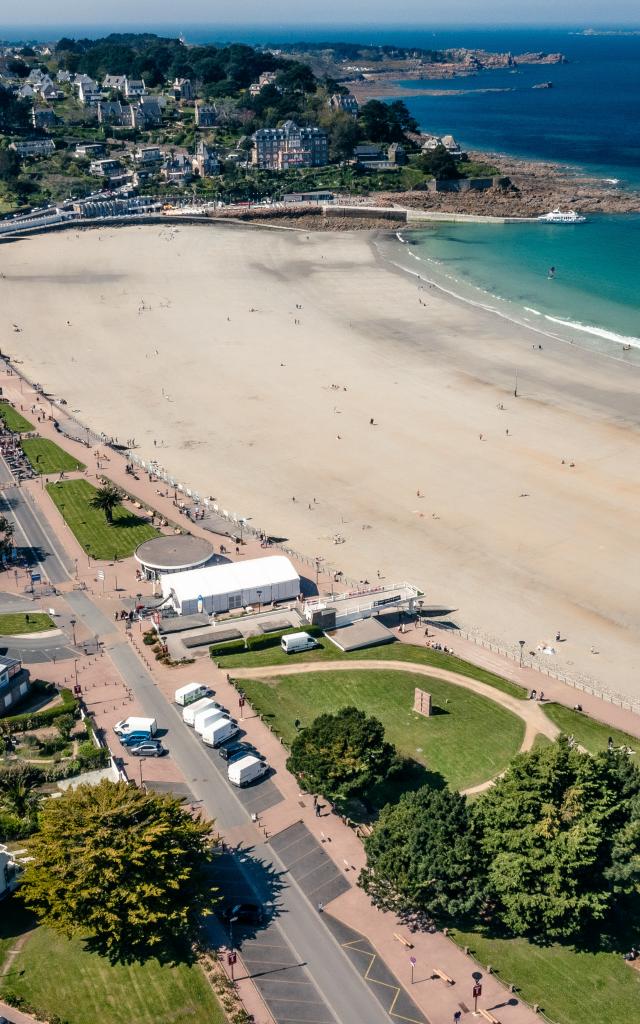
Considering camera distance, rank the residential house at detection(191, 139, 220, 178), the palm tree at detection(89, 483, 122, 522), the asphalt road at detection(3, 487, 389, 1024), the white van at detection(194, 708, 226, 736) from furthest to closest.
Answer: the residential house at detection(191, 139, 220, 178), the palm tree at detection(89, 483, 122, 522), the white van at detection(194, 708, 226, 736), the asphalt road at detection(3, 487, 389, 1024)

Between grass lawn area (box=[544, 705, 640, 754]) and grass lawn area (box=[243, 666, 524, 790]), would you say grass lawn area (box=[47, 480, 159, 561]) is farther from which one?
grass lawn area (box=[544, 705, 640, 754])

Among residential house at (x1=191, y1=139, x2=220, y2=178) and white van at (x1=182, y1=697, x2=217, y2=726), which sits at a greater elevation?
residential house at (x1=191, y1=139, x2=220, y2=178)

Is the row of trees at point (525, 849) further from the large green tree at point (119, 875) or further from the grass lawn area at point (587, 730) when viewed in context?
the grass lawn area at point (587, 730)

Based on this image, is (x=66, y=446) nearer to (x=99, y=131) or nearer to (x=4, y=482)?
(x=4, y=482)

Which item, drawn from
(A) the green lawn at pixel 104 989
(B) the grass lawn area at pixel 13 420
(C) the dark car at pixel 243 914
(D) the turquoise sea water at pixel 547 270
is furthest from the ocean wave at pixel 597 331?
(A) the green lawn at pixel 104 989

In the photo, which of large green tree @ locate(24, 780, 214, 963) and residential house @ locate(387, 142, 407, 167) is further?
residential house @ locate(387, 142, 407, 167)

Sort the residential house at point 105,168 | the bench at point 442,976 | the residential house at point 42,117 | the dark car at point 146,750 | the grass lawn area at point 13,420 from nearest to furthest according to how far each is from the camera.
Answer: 1. the bench at point 442,976
2. the dark car at point 146,750
3. the grass lawn area at point 13,420
4. the residential house at point 105,168
5. the residential house at point 42,117

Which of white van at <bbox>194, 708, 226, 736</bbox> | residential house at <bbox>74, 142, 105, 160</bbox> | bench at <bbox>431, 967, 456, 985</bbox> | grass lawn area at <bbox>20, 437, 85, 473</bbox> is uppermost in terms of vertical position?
residential house at <bbox>74, 142, 105, 160</bbox>

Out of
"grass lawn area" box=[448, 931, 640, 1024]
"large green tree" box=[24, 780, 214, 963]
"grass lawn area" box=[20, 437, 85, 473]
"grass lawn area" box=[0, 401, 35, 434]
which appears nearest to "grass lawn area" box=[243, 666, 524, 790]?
"grass lawn area" box=[448, 931, 640, 1024]
